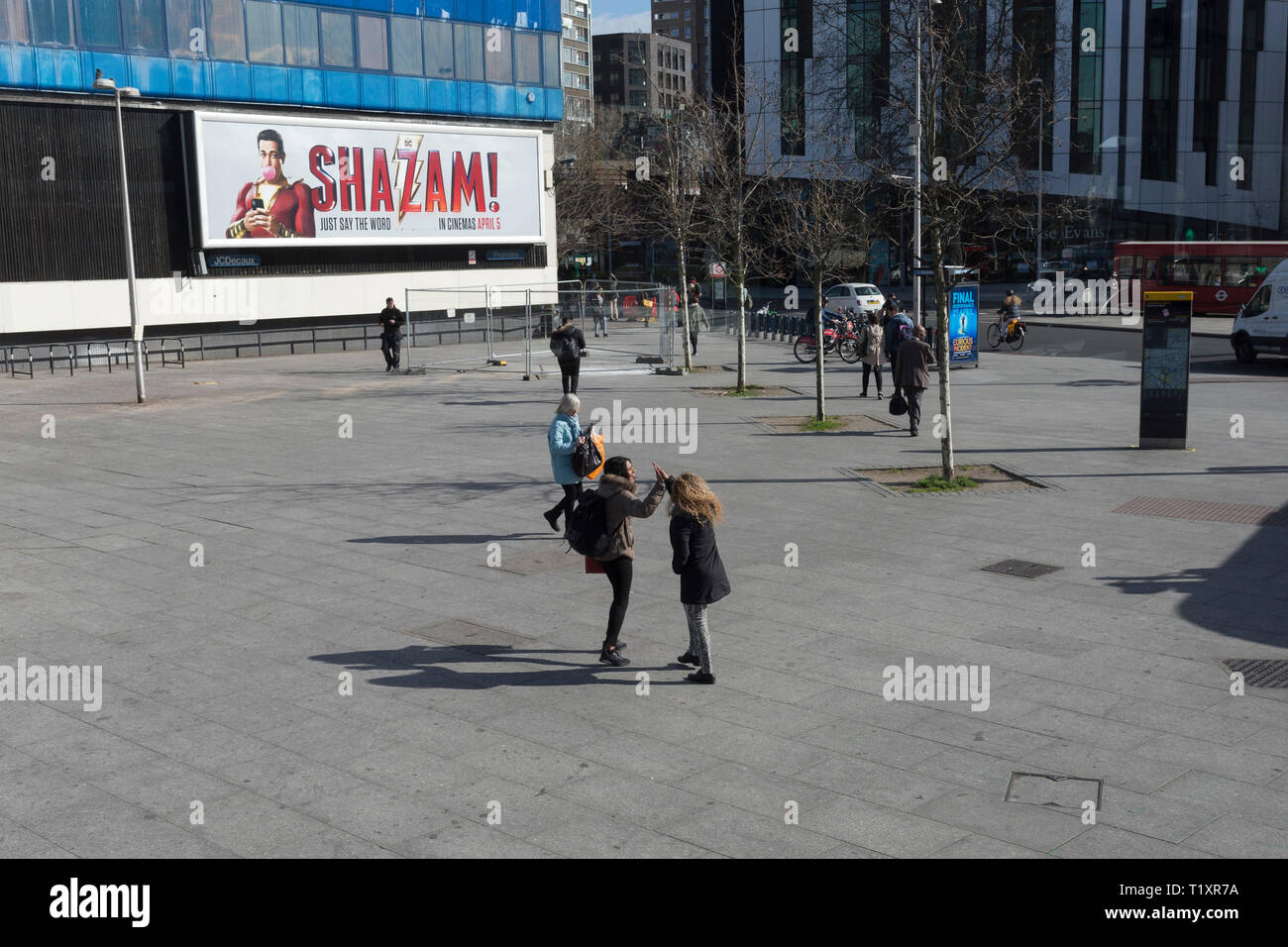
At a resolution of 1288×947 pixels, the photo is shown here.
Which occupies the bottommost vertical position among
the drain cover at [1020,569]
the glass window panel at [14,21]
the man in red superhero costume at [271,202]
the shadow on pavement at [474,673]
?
the drain cover at [1020,569]

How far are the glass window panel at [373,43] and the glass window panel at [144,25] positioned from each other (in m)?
7.03

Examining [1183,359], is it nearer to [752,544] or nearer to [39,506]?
[752,544]

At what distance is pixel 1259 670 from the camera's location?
9.02 meters

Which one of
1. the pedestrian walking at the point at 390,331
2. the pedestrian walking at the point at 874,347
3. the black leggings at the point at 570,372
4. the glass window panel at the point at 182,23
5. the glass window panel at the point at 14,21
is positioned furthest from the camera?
the glass window panel at the point at 182,23

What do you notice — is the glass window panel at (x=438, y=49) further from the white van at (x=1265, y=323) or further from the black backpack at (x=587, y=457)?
the black backpack at (x=587, y=457)

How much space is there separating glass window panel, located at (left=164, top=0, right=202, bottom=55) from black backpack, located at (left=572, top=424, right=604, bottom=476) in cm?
3103

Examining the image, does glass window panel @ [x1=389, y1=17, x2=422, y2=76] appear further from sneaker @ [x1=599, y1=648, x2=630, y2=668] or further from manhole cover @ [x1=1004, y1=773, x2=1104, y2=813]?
manhole cover @ [x1=1004, y1=773, x2=1104, y2=813]

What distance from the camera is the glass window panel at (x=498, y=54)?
4628cm

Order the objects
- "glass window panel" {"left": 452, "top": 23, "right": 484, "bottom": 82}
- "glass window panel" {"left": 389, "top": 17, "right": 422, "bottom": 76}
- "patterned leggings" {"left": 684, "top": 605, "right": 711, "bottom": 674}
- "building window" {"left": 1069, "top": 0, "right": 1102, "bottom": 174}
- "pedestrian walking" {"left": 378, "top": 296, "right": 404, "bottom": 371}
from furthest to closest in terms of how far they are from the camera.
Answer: "building window" {"left": 1069, "top": 0, "right": 1102, "bottom": 174}, "glass window panel" {"left": 452, "top": 23, "right": 484, "bottom": 82}, "glass window panel" {"left": 389, "top": 17, "right": 422, "bottom": 76}, "pedestrian walking" {"left": 378, "top": 296, "right": 404, "bottom": 371}, "patterned leggings" {"left": 684, "top": 605, "right": 711, "bottom": 674}

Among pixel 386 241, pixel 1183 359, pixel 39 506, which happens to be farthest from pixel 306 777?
pixel 386 241

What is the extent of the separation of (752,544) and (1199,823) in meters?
6.91

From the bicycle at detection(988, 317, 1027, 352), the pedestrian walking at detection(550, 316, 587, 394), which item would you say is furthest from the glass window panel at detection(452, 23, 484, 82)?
the pedestrian walking at detection(550, 316, 587, 394)

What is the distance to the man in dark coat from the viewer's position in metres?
31.8

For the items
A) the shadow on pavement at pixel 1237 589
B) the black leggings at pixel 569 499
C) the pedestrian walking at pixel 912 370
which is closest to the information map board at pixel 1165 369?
the pedestrian walking at pixel 912 370
